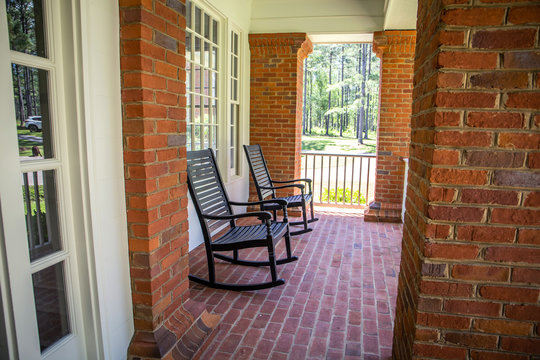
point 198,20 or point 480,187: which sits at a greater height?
point 198,20

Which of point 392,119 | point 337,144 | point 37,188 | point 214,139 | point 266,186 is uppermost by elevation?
point 392,119

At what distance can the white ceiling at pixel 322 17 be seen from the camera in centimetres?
471

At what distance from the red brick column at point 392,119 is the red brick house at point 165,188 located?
11.0 ft

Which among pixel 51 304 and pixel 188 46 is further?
pixel 188 46

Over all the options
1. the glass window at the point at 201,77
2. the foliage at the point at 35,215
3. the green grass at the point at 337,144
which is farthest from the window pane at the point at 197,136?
the green grass at the point at 337,144

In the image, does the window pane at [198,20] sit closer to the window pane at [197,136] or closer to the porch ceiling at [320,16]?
the window pane at [197,136]

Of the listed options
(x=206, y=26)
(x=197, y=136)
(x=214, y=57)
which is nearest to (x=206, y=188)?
(x=197, y=136)

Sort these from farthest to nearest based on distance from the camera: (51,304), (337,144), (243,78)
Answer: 1. (337,144)
2. (243,78)
3. (51,304)

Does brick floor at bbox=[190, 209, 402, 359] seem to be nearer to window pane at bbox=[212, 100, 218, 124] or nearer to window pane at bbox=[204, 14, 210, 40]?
window pane at bbox=[212, 100, 218, 124]

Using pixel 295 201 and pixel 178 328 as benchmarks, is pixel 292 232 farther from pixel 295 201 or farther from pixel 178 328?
pixel 178 328

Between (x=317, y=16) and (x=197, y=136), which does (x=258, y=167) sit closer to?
(x=197, y=136)

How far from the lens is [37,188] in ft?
4.41

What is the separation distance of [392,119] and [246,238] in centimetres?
317

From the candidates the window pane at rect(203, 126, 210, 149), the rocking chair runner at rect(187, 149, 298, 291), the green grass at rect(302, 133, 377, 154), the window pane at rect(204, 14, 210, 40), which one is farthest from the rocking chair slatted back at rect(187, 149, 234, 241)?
the green grass at rect(302, 133, 377, 154)
